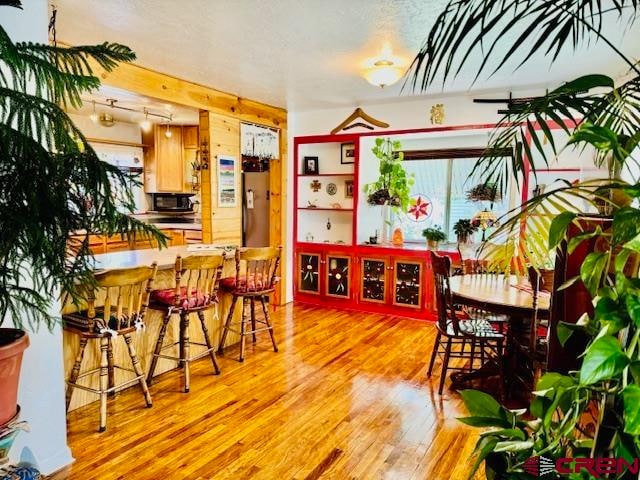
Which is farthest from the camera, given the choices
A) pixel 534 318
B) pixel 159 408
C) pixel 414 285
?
pixel 414 285

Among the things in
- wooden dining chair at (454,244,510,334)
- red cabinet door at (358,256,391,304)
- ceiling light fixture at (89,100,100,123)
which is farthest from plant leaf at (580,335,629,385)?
ceiling light fixture at (89,100,100,123)

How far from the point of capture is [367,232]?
507 centimetres

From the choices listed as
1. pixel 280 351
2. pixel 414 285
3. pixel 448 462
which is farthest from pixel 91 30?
pixel 414 285

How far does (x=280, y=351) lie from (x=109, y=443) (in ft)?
5.33

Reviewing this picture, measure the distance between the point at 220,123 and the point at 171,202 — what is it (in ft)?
8.13

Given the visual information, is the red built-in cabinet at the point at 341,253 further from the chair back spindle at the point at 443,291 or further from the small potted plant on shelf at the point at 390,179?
the chair back spindle at the point at 443,291

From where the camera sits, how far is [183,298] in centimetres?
295

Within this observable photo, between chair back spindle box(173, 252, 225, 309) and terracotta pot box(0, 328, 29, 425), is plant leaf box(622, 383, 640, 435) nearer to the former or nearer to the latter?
terracotta pot box(0, 328, 29, 425)

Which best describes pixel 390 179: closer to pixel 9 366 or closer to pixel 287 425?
pixel 287 425

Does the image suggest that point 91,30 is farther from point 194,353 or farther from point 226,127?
point 194,353

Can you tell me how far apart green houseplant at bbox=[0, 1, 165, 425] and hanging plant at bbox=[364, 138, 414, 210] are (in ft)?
12.0

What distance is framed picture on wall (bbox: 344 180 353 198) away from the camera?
17.1 feet

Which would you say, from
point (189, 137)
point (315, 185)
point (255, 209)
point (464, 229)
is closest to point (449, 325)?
point (464, 229)

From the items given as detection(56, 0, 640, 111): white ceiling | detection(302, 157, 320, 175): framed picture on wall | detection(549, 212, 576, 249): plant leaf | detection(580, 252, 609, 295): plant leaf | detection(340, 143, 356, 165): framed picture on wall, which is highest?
detection(56, 0, 640, 111): white ceiling
